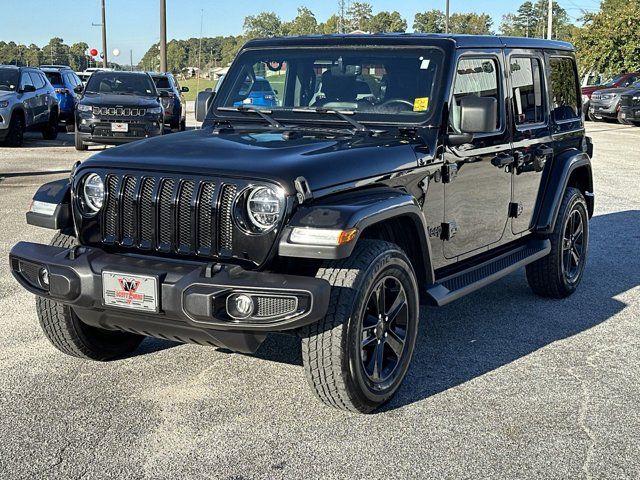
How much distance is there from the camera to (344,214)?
3891 millimetres

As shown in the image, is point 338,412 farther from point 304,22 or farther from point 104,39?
point 304,22

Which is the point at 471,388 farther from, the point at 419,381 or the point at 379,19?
the point at 379,19

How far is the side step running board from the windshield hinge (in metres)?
1.17

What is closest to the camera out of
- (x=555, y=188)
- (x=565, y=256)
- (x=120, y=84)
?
(x=555, y=188)

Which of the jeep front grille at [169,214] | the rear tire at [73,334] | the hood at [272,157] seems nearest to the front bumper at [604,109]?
the hood at [272,157]

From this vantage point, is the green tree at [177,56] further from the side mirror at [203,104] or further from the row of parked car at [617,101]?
the side mirror at [203,104]

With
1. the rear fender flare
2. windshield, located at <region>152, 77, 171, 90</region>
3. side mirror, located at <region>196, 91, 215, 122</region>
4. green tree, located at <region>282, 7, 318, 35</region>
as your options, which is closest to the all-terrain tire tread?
side mirror, located at <region>196, 91, 215, 122</region>

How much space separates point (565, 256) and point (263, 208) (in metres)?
3.53

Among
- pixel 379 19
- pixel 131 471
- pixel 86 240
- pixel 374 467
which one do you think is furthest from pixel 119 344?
pixel 379 19

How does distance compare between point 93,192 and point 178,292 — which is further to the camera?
point 93,192

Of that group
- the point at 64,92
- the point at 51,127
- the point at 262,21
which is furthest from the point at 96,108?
the point at 262,21

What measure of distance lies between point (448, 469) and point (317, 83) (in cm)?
265

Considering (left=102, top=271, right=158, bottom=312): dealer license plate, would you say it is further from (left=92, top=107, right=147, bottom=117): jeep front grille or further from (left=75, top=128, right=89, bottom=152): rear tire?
(left=75, top=128, right=89, bottom=152): rear tire

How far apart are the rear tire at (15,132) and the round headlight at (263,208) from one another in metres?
15.5
